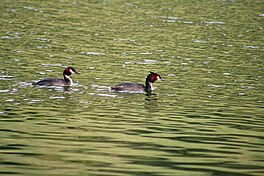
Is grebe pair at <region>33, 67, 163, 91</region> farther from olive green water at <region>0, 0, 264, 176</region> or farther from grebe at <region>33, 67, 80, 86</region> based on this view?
olive green water at <region>0, 0, 264, 176</region>

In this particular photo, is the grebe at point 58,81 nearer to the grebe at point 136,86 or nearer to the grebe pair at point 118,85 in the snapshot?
the grebe pair at point 118,85

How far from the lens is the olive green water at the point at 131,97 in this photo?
14930mm

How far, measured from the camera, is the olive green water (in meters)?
14.9

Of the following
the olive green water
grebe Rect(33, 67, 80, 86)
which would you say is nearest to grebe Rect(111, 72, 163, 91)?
the olive green water

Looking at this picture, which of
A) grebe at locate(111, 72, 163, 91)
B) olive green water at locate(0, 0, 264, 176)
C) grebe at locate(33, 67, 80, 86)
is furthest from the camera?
Answer: grebe at locate(33, 67, 80, 86)

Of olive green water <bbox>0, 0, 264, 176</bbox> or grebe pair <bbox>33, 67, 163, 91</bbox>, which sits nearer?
olive green water <bbox>0, 0, 264, 176</bbox>

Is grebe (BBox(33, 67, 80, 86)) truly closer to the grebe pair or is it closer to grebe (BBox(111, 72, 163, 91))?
the grebe pair

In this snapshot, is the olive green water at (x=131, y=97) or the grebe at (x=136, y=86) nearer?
the olive green water at (x=131, y=97)

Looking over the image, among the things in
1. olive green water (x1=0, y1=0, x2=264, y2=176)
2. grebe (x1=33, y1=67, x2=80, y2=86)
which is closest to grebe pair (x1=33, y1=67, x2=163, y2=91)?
grebe (x1=33, y1=67, x2=80, y2=86)

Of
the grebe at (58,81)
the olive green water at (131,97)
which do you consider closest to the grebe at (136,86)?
the olive green water at (131,97)

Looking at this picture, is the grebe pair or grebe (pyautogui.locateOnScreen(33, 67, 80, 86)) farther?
grebe (pyautogui.locateOnScreen(33, 67, 80, 86))

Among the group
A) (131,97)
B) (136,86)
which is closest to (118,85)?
(136,86)

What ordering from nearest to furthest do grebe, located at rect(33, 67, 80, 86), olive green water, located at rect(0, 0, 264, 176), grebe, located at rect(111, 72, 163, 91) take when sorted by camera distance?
olive green water, located at rect(0, 0, 264, 176)
grebe, located at rect(111, 72, 163, 91)
grebe, located at rect(33, 67, 80, 86)

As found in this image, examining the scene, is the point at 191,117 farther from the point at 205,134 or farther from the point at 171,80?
the point at 171,80
